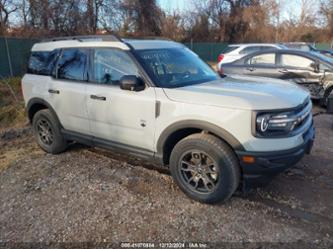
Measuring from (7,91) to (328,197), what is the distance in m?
9.45

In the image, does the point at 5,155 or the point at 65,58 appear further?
the point at 5,155

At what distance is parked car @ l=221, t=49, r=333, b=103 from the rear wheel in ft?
15.9

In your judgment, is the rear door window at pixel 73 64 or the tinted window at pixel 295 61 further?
the tinted window at pixel 295 61

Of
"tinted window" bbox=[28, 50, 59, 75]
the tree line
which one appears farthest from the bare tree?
"tinted window" bbox=[28, 50, 59, 75]

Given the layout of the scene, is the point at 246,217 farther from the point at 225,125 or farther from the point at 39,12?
the point at 39,12

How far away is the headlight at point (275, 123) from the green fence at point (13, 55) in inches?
477

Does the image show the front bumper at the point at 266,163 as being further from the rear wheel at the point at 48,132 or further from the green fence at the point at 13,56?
the green fence at the point at 13,56

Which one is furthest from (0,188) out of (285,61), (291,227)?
(285,61)

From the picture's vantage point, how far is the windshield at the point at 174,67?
146 inches

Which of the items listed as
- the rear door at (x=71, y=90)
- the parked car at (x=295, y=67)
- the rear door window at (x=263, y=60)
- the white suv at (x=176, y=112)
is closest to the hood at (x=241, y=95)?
the white suv at (x=176, y=112)

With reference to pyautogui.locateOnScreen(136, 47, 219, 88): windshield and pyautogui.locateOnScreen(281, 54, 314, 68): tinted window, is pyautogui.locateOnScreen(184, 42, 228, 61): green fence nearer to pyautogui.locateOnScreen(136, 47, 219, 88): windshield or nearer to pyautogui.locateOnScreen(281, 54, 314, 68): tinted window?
pyautogui.locateOnScreen(281, 54, 314, 68): tinted window

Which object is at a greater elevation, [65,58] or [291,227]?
[65,58]

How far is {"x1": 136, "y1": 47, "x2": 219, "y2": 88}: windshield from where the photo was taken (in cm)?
371

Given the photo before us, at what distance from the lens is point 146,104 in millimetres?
3598
